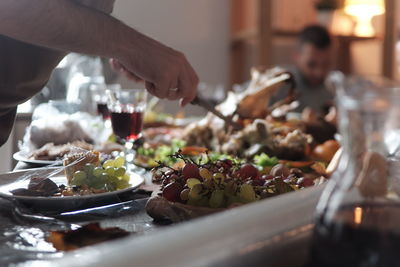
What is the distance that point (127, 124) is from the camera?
120 centimetres

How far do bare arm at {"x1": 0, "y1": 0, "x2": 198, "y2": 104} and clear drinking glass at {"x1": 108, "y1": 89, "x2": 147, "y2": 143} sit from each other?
0.20 meters

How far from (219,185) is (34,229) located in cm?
24

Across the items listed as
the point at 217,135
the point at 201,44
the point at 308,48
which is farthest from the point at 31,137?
the point at 201,44

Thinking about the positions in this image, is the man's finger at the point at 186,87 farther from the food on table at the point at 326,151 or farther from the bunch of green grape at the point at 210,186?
the food on table at the point at 326,151

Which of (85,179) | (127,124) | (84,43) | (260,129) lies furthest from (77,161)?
(260,129)

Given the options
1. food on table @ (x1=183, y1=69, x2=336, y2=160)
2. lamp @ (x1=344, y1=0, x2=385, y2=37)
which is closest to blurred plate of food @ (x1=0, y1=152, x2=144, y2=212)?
food on table @ (x1=183, y1=69, x2=336, y2=160)

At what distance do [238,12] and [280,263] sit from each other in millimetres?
3911

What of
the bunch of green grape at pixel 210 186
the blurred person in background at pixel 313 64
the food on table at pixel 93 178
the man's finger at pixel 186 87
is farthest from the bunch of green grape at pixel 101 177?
the blurred person in background at pixel 313 64

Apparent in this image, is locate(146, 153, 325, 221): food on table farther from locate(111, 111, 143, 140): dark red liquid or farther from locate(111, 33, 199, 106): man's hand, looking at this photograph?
locate(111, 111, 143, 140): dark red liquid

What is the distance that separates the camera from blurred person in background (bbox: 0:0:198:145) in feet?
2.63

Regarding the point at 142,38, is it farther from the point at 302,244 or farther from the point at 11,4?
the point at 302,244

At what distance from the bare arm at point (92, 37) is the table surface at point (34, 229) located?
26 cm

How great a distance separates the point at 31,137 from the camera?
1.30 meters

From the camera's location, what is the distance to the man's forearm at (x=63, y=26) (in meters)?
0.79
